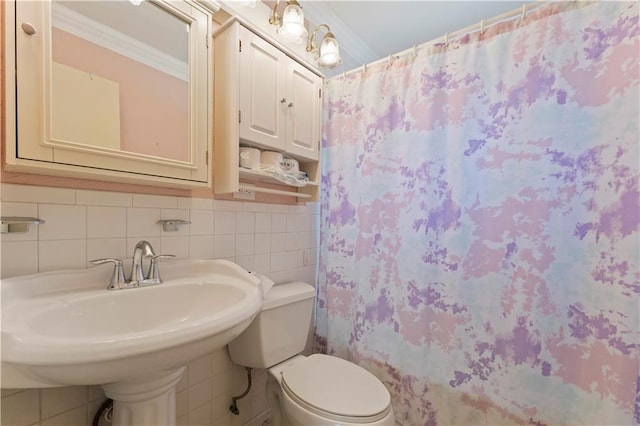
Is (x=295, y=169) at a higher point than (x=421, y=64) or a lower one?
lower

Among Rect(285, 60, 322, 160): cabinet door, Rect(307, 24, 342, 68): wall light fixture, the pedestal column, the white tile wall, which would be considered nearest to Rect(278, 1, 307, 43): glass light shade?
Rect(307, 24, 342, 68): wall light fixture

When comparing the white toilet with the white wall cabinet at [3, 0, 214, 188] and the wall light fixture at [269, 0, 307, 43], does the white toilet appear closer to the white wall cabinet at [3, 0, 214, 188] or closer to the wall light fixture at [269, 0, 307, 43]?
the white wall cabinet at [3, 0, 214, 188]

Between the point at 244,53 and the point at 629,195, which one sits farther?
the point at 244,53

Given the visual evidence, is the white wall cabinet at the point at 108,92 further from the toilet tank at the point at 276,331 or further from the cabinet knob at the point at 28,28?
the toilet tank at the point at 276,331

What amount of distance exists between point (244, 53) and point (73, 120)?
0.68m

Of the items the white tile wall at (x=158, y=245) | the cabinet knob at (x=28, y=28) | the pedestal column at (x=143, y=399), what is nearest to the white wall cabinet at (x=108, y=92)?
the cabinet knob at (x=28, y=28)

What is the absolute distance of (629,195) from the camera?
880 mm

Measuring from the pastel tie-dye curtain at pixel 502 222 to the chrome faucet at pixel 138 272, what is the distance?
0.91 metres

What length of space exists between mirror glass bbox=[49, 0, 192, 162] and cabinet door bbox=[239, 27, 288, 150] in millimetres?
225

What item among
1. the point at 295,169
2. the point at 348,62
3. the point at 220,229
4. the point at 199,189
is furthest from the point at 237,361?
the point at 348,62

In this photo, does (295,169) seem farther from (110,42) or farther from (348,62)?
(348,62)

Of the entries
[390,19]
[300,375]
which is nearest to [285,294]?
[300,375]

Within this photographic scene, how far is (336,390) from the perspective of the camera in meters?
1.12

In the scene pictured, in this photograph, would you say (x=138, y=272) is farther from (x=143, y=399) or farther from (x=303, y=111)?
(x=303, y=111)
